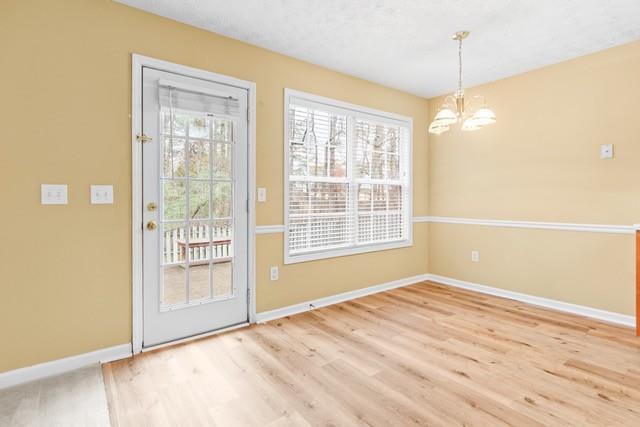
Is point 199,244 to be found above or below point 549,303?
above

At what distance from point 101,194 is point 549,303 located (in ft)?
14.0

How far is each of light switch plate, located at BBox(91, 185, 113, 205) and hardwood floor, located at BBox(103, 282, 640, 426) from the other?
1.14 meters

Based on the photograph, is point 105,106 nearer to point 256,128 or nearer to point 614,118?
point 256,128

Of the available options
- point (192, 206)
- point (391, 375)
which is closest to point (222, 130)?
point (192, 206)

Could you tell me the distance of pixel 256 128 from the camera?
10.1 feet

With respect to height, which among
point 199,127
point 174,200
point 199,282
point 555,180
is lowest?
point 199,282

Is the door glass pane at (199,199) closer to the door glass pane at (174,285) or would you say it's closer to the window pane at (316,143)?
the door glass pane at (174,285)

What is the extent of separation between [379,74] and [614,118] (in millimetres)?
2262

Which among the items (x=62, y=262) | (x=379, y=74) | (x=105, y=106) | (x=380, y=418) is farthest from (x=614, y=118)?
(x=62, y=262)

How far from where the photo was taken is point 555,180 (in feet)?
11.4

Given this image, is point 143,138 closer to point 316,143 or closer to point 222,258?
point 222,258

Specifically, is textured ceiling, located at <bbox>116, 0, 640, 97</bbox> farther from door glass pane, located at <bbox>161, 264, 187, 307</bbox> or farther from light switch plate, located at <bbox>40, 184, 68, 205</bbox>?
door glass pane, located at <bbox>161, 264, 187, 307</bbox>

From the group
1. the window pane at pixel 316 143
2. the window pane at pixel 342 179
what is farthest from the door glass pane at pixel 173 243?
the window pane at pixel 316 143

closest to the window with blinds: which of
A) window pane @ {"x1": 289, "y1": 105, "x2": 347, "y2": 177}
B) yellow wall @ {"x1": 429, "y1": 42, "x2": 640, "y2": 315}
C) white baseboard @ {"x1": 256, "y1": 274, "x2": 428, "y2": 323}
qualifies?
window pane @ {"x1": 289, "y1": 105, "x2": 347, "y2": 177}
